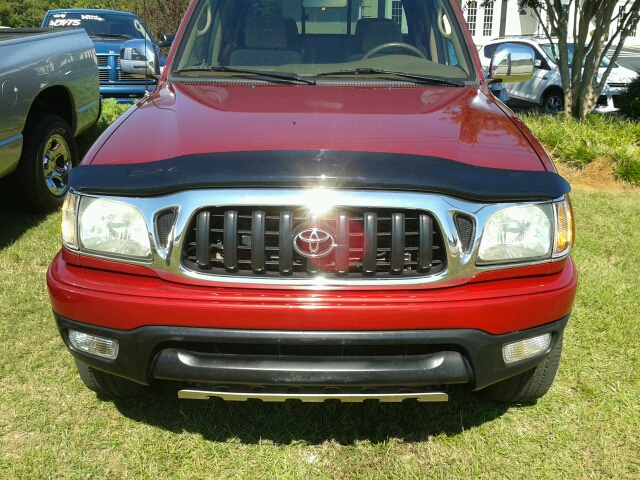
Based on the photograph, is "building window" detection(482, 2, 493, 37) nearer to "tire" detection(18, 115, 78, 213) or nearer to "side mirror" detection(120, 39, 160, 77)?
"tire" detection(18, 115, 78, 213)

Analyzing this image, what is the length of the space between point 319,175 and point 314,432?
1231 mm

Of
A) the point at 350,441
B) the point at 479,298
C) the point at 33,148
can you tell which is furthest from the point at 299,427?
the point at 33,148

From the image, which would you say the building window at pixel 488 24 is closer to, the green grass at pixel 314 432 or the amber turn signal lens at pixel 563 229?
the green grass at pixel 314 432

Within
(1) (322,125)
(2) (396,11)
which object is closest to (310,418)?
(1) (322,125)

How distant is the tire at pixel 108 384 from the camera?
2.70 meters

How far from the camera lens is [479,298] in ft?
7.12

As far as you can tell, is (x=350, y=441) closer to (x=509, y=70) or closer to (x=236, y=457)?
(x=236, y=457)

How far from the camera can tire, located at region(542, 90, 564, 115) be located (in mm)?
→ 11665

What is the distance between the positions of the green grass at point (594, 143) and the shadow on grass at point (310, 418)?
15.7 feet

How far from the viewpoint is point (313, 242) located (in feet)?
7.04

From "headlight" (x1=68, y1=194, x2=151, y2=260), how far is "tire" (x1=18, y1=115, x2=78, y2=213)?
9.59 feet

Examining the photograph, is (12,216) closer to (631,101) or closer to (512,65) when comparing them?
(512,65)

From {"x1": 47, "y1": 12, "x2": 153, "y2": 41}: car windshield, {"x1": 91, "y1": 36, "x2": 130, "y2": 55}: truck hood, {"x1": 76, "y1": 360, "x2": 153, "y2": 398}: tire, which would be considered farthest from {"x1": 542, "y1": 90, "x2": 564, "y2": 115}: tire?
{"x1": 76, "y1": 360, "x2": 153, "y2": 398}: tire

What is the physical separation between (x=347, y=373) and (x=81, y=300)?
950mm
